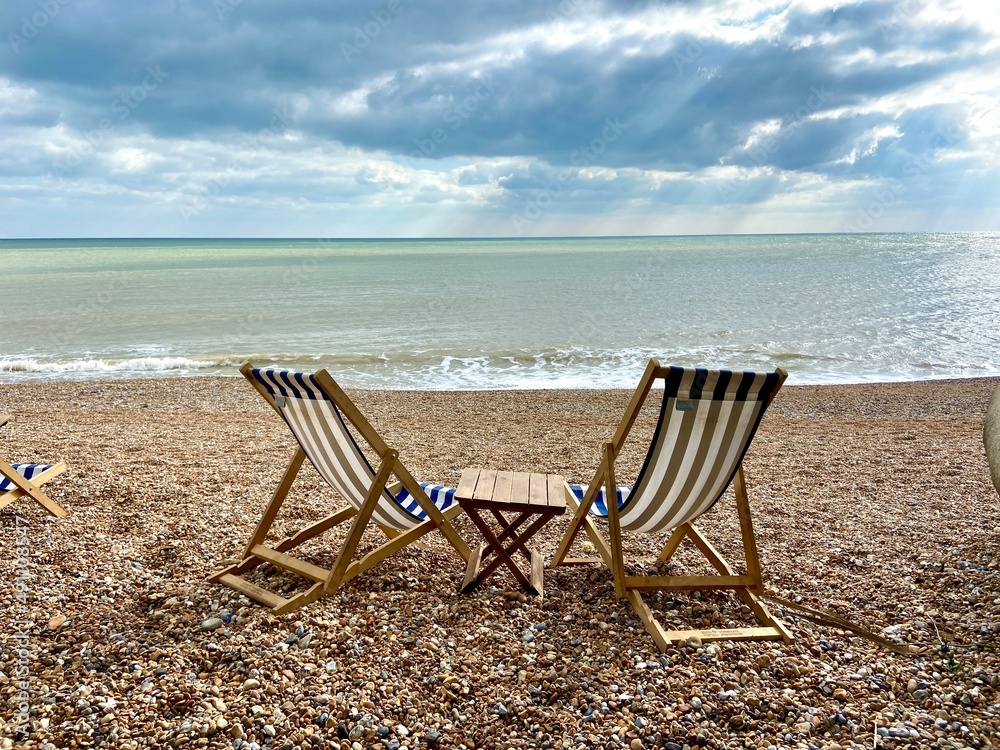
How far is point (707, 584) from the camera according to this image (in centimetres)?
321

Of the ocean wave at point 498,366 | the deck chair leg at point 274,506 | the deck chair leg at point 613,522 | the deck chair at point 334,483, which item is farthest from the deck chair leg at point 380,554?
the ocean wave at point 498,366

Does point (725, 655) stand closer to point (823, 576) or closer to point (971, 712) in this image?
point (971, 712)

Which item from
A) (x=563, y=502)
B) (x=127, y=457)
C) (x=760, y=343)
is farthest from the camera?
(x=760, y=343)

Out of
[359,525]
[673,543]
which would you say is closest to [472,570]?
[359,525]

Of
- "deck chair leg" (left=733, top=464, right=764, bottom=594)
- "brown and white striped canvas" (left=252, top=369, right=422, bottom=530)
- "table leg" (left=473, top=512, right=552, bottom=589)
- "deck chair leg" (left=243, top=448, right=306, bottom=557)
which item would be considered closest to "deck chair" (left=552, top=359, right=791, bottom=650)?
"deck chair leg" (left=733, top=464, right=764, bottom=594)

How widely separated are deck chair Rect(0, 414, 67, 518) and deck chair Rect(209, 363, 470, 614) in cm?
160

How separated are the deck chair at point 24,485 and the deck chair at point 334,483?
160 cm

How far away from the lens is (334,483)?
3.45 metres

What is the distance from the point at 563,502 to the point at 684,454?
2.08 ft

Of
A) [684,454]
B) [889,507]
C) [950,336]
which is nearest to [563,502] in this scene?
[684,454]

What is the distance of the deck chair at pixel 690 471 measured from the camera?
9.48 ft

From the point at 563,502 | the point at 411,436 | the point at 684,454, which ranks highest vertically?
the point at 684,454

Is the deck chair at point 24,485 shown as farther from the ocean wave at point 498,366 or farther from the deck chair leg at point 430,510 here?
the ocean wave at point 498,366

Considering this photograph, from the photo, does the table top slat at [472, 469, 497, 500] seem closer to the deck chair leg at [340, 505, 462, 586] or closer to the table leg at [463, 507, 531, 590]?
the table leg at [463, 507, 531, 590]
